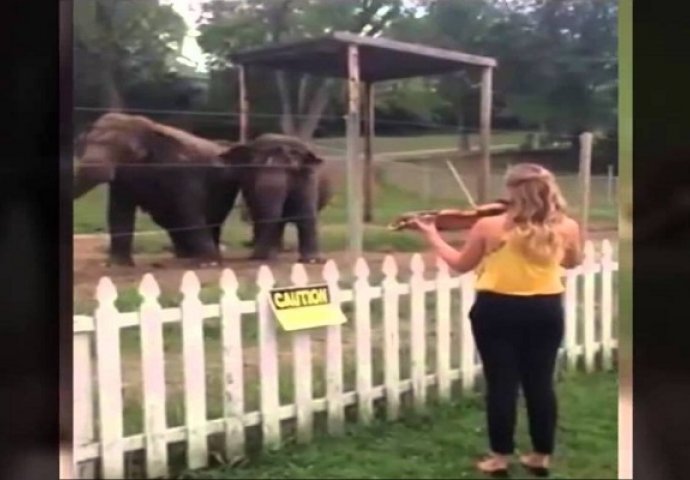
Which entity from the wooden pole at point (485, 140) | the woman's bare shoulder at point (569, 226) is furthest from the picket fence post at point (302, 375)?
the woman's bare shoulder at point (569, 226)

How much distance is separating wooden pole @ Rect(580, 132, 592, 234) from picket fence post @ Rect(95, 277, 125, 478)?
0.76 m

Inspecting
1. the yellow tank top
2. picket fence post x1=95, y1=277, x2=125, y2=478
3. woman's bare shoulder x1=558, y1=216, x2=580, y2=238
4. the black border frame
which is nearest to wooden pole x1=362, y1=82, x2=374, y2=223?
the yellow tank top

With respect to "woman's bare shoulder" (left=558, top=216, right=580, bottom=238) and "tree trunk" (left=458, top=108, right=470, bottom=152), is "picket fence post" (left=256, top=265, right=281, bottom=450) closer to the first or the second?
"tree trunk" (left=458, top=108, right=470, bottom=152)

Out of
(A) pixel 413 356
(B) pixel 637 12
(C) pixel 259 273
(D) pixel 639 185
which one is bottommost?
(A) pixel 413 356

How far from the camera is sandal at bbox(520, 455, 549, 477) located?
164 centimetres

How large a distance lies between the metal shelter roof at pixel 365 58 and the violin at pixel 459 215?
228 millimetres

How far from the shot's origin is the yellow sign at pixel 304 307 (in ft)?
5.27

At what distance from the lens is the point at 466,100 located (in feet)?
5.22

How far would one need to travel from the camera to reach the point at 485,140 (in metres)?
1.60

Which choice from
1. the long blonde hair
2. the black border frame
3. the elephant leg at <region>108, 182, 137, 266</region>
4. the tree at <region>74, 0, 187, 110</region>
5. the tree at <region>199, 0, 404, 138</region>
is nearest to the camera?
the black border frame

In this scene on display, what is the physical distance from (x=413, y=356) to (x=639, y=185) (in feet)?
3.69

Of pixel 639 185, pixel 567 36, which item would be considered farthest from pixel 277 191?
pixel 639 185

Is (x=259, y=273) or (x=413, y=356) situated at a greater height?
(x=259, y=273)

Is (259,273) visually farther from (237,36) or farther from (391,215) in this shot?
(237,36)
